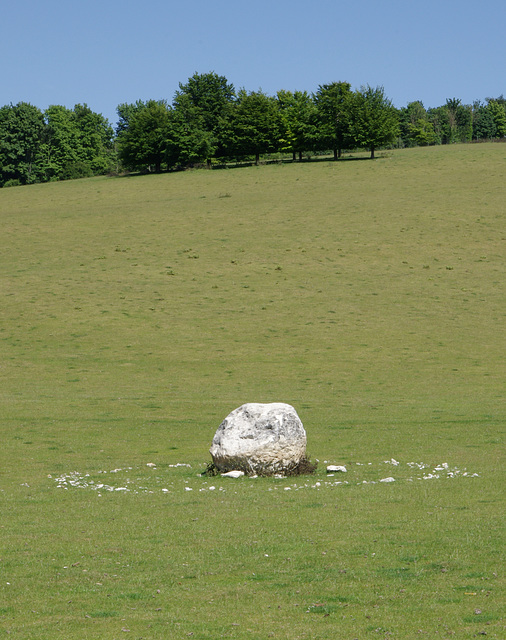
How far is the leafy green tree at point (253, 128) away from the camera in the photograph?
114 metres

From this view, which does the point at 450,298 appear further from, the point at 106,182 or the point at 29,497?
the point at 106,182

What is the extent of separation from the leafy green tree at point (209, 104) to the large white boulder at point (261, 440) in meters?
101

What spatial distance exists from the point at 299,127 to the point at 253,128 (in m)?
7.28

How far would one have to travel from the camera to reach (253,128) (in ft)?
373

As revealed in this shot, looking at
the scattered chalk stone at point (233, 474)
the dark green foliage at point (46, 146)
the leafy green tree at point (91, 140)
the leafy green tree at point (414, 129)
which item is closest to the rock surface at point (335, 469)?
the scattered chalk stone at point (233, 474)

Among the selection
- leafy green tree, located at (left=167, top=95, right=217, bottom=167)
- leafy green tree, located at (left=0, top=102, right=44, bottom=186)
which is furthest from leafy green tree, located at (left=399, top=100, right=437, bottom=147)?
leafy green tree, located at (left=0, top=102, right=44, bottom=186)

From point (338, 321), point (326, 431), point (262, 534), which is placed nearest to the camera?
point (262, 534)

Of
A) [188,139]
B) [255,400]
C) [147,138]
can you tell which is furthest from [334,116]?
[255,400]

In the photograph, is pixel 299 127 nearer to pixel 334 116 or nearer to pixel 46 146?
pixel 334 116

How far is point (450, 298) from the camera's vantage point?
175 feet

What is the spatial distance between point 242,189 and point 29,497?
81.2 m

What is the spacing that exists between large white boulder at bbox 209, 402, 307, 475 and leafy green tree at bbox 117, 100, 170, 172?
327 feet

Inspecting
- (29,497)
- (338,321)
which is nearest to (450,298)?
(338,321)

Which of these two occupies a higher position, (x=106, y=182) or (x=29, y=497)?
(x=106, y=182)
